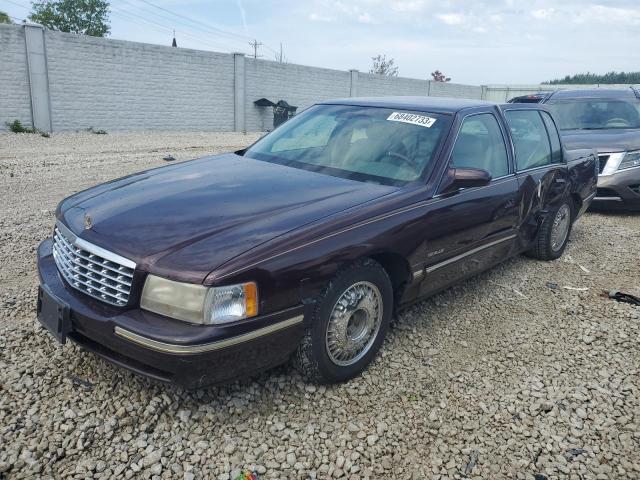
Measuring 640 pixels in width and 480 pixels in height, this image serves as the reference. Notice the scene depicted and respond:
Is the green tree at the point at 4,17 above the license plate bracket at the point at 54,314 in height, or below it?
above

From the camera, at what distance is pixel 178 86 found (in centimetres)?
1761

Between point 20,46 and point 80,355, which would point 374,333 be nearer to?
point 80,355

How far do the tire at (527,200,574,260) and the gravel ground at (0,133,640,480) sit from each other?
1057mm

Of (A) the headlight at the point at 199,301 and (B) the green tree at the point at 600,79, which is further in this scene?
(B) the green tree at the point at 600,79

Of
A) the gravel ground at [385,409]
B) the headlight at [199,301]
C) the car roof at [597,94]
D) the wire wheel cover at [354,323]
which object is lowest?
the gravel ground at [385,409]

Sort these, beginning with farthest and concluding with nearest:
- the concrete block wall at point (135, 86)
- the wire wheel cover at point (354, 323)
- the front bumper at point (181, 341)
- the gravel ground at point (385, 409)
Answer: the concrete block wall at point (135, 86) → the wire wheel cover at point (354, 323) → the gravel ground at point (385, 409) → the front bumper at point (181, 341)

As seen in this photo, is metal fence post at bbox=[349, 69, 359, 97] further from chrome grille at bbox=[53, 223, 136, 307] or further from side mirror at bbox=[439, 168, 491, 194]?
chrome grille at bbox=[53, 223, 136, 307]

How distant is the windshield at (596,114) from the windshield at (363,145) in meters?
5.43

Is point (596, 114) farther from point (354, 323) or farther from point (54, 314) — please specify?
point (54, 314)

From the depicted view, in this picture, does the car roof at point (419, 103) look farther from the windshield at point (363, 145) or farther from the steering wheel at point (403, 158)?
the steering wheel at point (403, 158)

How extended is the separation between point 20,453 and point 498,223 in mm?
3317

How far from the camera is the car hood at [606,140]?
718cm

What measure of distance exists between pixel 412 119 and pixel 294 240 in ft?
5.49

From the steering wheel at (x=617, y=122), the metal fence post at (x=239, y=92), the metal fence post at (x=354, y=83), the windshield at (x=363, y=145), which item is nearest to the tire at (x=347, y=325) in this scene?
the windshield at (x=363, y=145)
